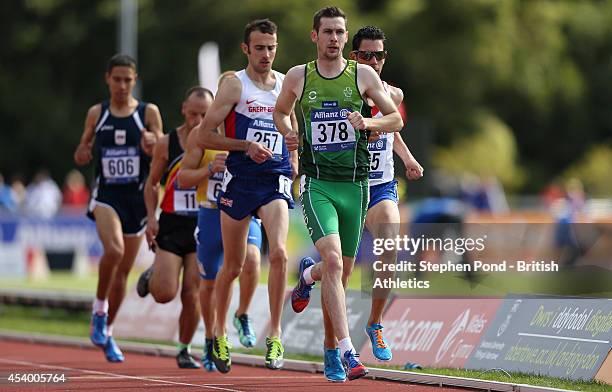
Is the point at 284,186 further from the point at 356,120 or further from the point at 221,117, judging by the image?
the point at 356,120

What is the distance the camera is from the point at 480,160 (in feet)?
183

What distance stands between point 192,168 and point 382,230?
6.74ft

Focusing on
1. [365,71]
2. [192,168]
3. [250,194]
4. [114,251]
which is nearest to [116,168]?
[114,251]

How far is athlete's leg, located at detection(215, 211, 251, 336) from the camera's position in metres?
12.2

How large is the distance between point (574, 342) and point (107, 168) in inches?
216

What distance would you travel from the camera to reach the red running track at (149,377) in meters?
11.7

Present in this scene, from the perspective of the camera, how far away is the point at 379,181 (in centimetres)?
1227

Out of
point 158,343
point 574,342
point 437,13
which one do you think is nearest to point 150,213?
point 158,343

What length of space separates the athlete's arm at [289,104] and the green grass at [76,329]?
2622 mm

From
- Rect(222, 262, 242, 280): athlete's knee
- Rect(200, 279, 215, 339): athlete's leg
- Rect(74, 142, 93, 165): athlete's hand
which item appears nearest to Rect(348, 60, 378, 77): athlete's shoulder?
Rect(222, 262, 242, 280): athlete's knee

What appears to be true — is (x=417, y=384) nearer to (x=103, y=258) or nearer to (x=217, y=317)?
(x=217, y=317)

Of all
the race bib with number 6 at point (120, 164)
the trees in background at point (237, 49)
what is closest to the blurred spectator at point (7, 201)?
the trees in background at point (237, 49)

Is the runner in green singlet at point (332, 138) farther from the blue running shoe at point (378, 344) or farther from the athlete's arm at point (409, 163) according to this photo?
the athlete's arm at point (409, 163)

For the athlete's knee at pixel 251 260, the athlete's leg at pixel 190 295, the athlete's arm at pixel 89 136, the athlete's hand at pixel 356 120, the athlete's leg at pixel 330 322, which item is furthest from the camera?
the athlete's arm at pixel 89 136
